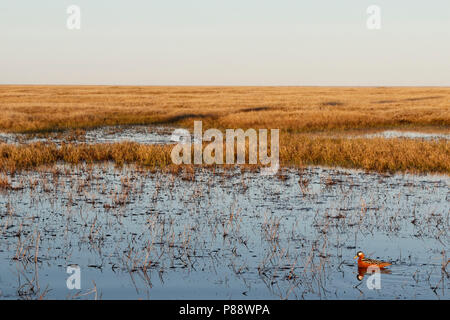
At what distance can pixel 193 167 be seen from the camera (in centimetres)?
1667

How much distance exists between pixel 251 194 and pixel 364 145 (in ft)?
27.9

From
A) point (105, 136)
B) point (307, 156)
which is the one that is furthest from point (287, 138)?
point (105, 136)

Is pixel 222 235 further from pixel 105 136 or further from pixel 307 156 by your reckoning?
pixel 105 136

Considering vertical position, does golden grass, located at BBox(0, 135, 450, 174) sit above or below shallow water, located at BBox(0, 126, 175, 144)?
below

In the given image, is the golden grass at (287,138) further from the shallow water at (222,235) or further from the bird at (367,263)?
the bird at (367,263)

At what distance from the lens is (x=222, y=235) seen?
9219 mm

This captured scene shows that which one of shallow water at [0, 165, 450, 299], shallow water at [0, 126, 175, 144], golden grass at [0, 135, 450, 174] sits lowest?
shallow water at [0, 165, 450, 299]

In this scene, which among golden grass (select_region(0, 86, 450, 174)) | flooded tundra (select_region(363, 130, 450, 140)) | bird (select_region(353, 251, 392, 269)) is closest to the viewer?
bird (select_region(353, 251, 392, 269))

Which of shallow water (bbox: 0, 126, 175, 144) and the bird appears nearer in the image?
the bird

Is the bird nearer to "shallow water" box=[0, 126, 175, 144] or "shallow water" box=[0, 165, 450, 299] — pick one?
"shallow water" box=[0, 165, 450, 299]

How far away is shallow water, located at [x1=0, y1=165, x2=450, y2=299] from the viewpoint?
684 centimetres

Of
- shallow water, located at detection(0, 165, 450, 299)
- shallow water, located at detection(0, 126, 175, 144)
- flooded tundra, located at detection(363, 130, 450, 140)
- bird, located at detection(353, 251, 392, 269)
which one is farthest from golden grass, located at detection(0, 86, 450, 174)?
bird, located at detection(353, 251, 392, 269)

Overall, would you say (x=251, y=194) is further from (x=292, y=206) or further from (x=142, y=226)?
(x=142, y=226)
